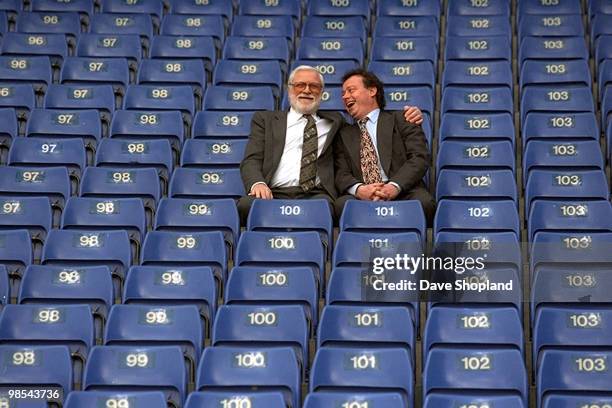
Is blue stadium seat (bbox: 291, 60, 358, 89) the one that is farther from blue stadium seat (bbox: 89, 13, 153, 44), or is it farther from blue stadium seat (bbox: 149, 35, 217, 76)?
blue stadium seat (bbox: 89, 13, 153, 44)

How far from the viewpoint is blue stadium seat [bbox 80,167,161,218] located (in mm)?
7715

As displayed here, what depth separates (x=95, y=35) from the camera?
31.2 feet

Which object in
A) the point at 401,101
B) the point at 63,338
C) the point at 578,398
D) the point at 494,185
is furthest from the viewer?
the point at 401,101

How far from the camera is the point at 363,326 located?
630 cm

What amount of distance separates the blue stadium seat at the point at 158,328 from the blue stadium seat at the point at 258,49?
10.6 feet

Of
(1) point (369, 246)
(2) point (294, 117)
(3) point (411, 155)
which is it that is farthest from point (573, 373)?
(2) point (294, 117)

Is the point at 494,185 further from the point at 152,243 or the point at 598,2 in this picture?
the point at 598,2

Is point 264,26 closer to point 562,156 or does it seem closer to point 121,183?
point 121,183

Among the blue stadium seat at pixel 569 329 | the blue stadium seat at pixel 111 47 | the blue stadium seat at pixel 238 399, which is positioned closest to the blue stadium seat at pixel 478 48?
the blue stadium seat at pixel 111 47

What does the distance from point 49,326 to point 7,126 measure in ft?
7.41

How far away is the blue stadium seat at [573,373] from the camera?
5910mm

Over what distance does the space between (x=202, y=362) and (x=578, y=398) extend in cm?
161

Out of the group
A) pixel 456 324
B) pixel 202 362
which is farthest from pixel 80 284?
pixel 456 324

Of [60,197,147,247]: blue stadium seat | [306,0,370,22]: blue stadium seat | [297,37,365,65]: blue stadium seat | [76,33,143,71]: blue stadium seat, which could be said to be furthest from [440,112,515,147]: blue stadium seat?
[76,33,143,71]: blue stadium seat
